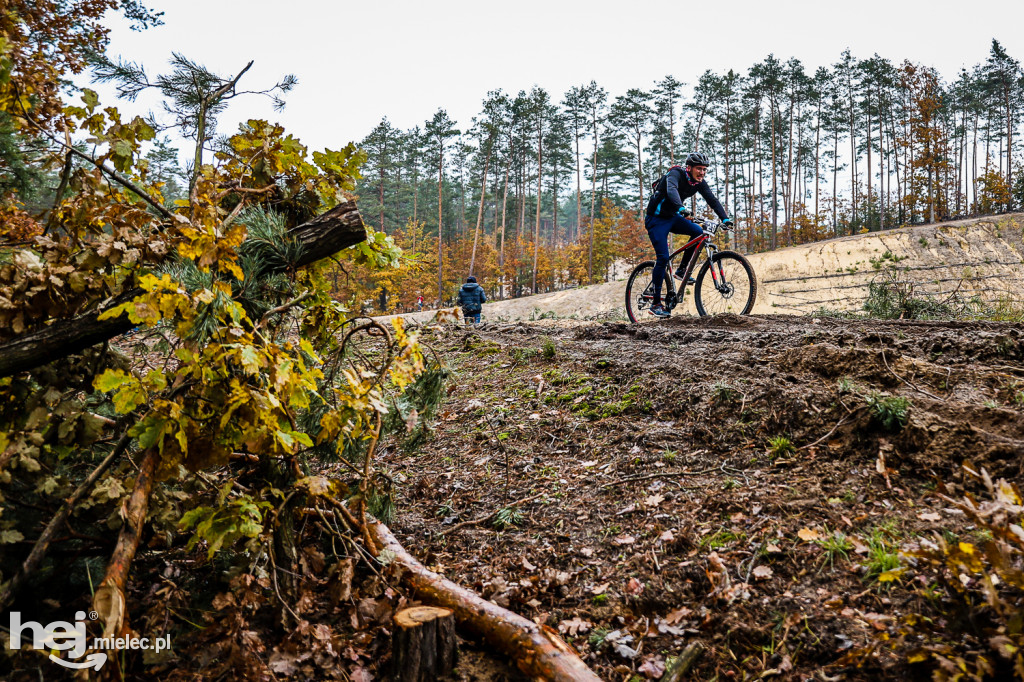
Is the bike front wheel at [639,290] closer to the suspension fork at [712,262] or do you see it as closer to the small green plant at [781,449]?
the suspension fork at [712,262]

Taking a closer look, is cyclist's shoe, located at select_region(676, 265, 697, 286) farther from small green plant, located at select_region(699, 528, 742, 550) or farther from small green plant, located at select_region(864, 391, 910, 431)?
small green plant, located at select_region(699, 528, 742, 550)

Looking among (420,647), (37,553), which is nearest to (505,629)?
(420,647)

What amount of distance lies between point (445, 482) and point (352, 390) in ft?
7.52

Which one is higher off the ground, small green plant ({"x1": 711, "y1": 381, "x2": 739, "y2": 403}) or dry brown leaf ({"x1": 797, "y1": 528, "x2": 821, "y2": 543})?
small green plant ({"x1": 711, "y1": 381, "x2": 739, "y2": 403})

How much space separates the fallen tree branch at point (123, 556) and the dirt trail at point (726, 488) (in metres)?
1.59

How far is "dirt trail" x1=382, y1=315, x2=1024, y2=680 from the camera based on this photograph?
8.42 feet

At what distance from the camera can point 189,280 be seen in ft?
8.15

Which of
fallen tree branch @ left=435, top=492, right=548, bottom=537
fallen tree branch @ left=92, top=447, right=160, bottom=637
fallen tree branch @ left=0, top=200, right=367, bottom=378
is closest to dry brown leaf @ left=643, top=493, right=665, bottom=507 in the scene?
fallen tree branch @ left=435, top=492, right=548, bottom=537

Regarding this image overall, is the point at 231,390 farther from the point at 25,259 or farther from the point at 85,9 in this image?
the point at 85,9

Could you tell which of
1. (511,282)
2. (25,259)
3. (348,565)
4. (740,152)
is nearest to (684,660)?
(348,565)

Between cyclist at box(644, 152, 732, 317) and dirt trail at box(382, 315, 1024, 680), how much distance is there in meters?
2.41

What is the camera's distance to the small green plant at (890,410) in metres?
3.48

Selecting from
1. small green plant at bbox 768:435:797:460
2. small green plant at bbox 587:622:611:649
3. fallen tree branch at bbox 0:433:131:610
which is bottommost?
small green plant at bbox 587:622:611:649

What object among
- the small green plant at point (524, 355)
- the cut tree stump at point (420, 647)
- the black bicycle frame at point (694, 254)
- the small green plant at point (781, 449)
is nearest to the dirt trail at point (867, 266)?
the black bicycle frame at point (694, 254)
